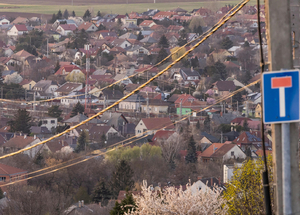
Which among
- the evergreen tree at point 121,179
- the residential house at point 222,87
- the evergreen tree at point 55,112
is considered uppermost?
the residential house at point 222,87

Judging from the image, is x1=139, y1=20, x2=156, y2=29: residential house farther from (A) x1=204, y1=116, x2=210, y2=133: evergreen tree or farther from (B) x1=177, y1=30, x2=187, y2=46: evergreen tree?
(A) x1=204, y1=116, x2=210, y2=133: evergreen tree

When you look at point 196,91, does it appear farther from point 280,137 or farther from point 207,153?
point 280,137

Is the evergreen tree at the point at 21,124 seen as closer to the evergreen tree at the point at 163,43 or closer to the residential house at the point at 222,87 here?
the residential house at the point at 222,87

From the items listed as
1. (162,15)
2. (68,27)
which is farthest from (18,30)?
(162,15)

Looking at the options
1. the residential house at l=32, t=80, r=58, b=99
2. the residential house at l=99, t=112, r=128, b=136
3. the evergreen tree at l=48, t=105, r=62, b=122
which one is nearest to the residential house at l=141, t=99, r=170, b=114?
the residential house at l=99, t=112, r=128, b=136

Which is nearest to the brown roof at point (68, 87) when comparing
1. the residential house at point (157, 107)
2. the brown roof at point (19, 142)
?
the residential house at point (157, 107)

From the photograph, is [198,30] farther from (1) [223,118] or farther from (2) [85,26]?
(1) [223,118]

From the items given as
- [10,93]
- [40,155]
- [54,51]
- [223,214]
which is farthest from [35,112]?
[223,214]
